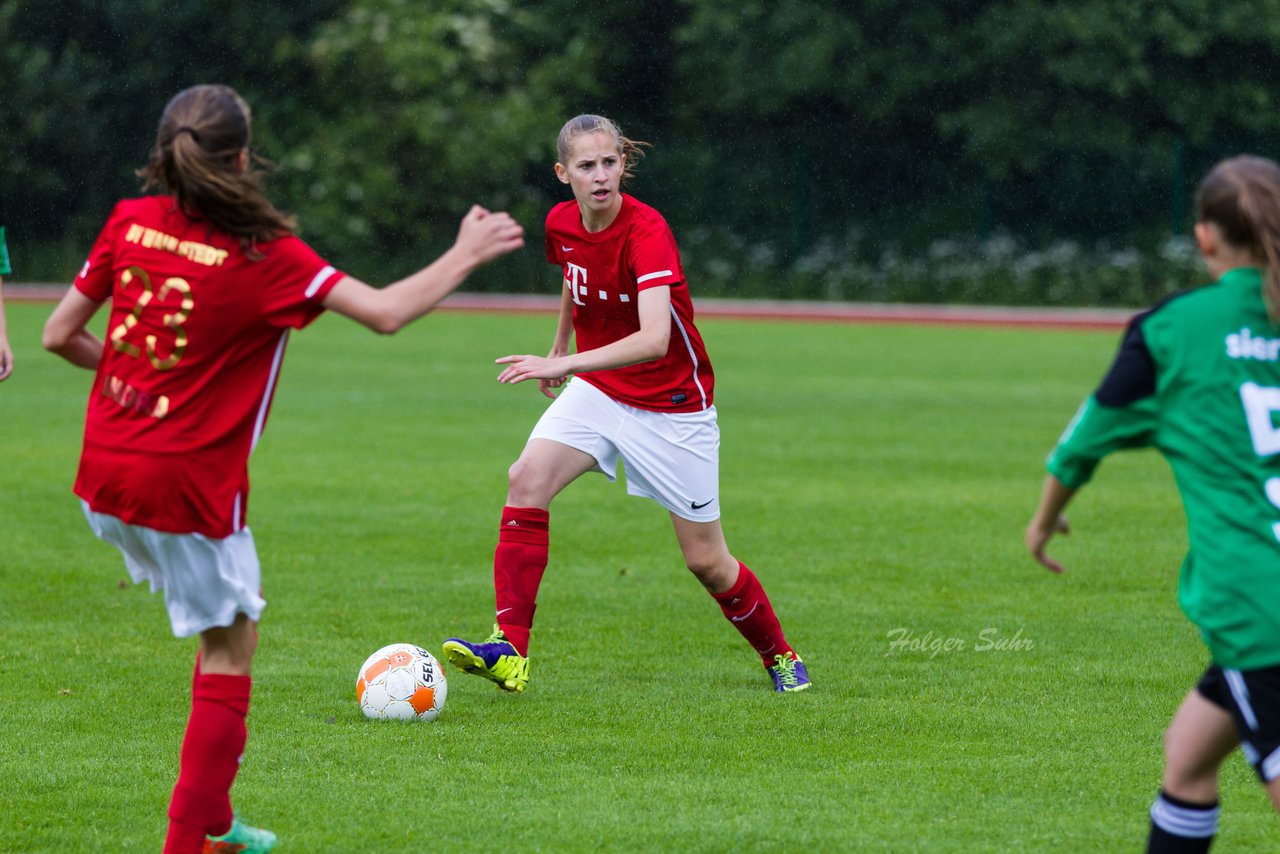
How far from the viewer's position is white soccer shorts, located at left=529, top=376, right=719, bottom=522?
6.25 metres

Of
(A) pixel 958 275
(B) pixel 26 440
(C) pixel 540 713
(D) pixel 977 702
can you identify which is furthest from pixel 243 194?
(A) pixel 958 275

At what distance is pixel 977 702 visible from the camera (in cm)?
611

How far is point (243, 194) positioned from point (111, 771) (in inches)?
89.3

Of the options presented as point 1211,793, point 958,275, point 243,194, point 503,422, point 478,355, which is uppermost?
point 243,194

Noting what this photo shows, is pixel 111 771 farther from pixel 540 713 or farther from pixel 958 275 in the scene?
pixel 958 275

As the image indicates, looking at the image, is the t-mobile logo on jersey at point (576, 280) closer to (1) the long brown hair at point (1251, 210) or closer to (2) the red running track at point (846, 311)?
(1) the long brown hair at point (1251, 210)

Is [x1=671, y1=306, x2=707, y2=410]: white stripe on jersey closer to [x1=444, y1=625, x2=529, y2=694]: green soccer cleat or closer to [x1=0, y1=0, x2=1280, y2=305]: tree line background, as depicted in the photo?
[x1=444, y1=625, x2=529, y2=694]: green soccer cleat

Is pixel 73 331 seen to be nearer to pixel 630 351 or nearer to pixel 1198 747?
pixel 630 351

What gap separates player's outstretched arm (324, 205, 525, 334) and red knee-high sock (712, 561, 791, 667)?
268cm

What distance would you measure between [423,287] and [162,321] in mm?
585

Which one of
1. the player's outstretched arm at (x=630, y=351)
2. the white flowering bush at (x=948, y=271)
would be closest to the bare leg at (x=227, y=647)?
the player's outstretched arm at (x=630, y=351)

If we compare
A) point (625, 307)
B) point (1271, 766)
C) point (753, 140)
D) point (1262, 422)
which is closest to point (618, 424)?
point (625, 307)

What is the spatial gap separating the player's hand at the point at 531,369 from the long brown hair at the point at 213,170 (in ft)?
4.53

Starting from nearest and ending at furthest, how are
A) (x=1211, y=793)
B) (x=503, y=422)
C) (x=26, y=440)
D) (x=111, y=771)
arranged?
1. (x=1211, y=793)
2. (x=111, y=771)
3. (x=26, y=440)
4. (x=503, y=422)
